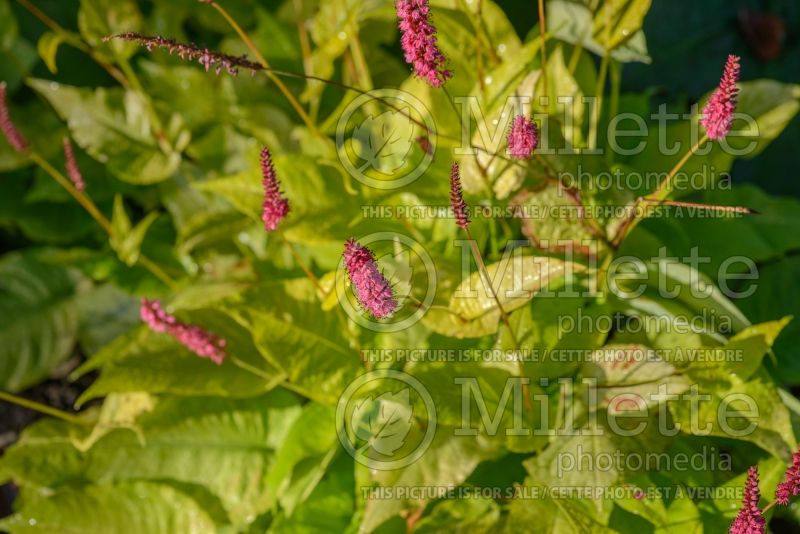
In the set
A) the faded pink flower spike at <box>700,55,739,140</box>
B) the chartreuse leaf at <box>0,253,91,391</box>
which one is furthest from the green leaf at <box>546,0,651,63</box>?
the chartreuse leaf at <box>0,253,91,391</box>

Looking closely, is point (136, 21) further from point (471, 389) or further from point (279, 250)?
point (471, 389)

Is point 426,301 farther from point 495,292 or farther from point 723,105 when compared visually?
point 723,105

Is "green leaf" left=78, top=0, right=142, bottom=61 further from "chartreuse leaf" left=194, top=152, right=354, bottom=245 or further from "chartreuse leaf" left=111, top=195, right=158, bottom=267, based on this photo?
"chartreuse leaf" left=194, top=152, right=354, bottom=245

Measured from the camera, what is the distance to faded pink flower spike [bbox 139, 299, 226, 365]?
99 cm

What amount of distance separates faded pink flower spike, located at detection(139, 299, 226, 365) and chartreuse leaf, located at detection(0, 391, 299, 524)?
0.58 feet

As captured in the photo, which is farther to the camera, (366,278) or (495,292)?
(495,292)

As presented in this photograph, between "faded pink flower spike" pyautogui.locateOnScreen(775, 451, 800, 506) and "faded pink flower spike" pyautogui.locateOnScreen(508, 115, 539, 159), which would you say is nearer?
"faded pink flower spike" pyautogui.locateOnScreen(775, 451, 800, 506)

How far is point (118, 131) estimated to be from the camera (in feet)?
4.82

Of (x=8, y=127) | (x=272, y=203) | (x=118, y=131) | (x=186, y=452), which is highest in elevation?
(x=118, y=131)

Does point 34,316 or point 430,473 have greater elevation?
point 34,316

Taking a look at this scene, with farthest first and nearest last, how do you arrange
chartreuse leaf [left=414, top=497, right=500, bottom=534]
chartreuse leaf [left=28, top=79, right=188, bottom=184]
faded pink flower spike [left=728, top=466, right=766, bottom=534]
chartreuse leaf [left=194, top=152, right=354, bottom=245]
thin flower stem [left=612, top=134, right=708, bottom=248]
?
1. chartreuse leaf [left=28, top=79, right=188, bottom=184]
2. chartreuse leaf [left=194, top=152, right=354, bottom=245]
3. chartreuse leaf [left=414, top=497, right=500, bottom=534]
4. thin flower stem [left=612, top=134, right=708, bottom=248]
5. faded pink flower spike [left=728, top=466, right=766, bottom=534]

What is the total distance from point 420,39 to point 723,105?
31cm

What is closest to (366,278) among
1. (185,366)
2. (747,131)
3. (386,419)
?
(386,419)

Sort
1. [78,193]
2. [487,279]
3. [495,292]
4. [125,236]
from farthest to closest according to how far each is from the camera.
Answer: [78,193] < [125,236] < [495,292] < [487,279]
